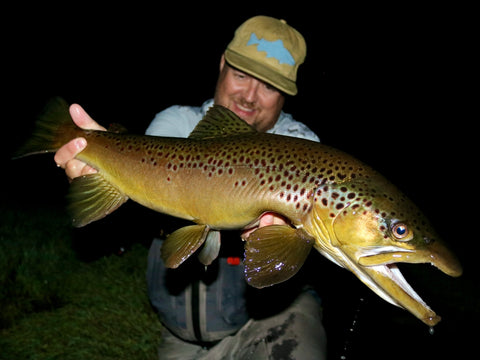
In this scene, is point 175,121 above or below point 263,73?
below

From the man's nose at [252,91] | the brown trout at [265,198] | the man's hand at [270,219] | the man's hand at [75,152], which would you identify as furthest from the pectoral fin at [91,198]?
the man's nose at [252,91]

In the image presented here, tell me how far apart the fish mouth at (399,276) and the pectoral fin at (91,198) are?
154cm

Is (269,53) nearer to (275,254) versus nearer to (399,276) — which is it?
(275,254)

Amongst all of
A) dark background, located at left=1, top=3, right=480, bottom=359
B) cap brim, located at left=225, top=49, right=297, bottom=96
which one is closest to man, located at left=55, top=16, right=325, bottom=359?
cap brim, located at left=225, top=49, right=297, bottom=96

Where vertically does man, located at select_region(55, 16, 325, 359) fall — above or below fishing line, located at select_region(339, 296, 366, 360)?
above

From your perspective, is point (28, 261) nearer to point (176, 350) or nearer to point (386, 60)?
point (176, 350)

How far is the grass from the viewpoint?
10.6 feet

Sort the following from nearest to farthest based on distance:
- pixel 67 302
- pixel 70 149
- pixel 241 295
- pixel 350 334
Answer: pixel 70 149 < pixel 241 295 < pixel 67 302 < pixel 350 334

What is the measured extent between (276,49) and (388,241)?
7.36 ft

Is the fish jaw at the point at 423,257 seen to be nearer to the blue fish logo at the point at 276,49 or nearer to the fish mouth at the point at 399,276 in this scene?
the fish mouth at the point at 399,276

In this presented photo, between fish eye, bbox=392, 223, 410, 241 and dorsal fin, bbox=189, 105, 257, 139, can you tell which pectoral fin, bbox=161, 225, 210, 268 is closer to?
dorsal fin, bbox=189, 105, 257, 139

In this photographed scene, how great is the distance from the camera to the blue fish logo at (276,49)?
327 centimetres

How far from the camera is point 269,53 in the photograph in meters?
3.27

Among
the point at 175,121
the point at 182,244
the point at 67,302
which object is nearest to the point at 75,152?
the point at 182,244
